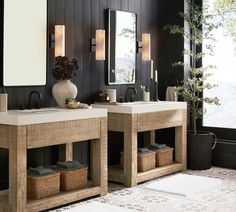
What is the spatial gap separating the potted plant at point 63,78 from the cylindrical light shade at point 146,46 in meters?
1.36

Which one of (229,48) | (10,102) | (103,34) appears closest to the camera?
(10,102)

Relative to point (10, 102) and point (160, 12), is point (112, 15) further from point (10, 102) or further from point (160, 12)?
point (10, 102)

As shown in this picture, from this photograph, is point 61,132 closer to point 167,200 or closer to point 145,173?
point 167,200

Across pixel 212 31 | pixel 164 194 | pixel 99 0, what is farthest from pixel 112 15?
pixel 164 194

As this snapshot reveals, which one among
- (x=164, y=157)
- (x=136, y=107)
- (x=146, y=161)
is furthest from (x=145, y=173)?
(x=136, y=107)

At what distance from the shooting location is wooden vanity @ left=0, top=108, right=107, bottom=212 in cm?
392

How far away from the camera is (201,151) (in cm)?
605

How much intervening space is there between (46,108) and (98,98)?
84cm

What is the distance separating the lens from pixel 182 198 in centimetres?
467

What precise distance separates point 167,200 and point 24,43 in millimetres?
2058

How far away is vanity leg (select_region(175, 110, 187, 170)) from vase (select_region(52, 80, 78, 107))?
1.69 metres

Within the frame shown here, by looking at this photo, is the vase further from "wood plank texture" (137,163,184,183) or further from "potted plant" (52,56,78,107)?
"wood plank texture" (137,163,184,183)

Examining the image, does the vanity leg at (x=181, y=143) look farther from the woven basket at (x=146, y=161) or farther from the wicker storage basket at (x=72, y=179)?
the wicker storage basket at (x=72, y=179)

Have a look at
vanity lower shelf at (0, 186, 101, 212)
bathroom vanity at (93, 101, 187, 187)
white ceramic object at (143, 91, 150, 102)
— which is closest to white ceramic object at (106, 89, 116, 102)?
bathroom vanity at (93, 101, 187, 187)
